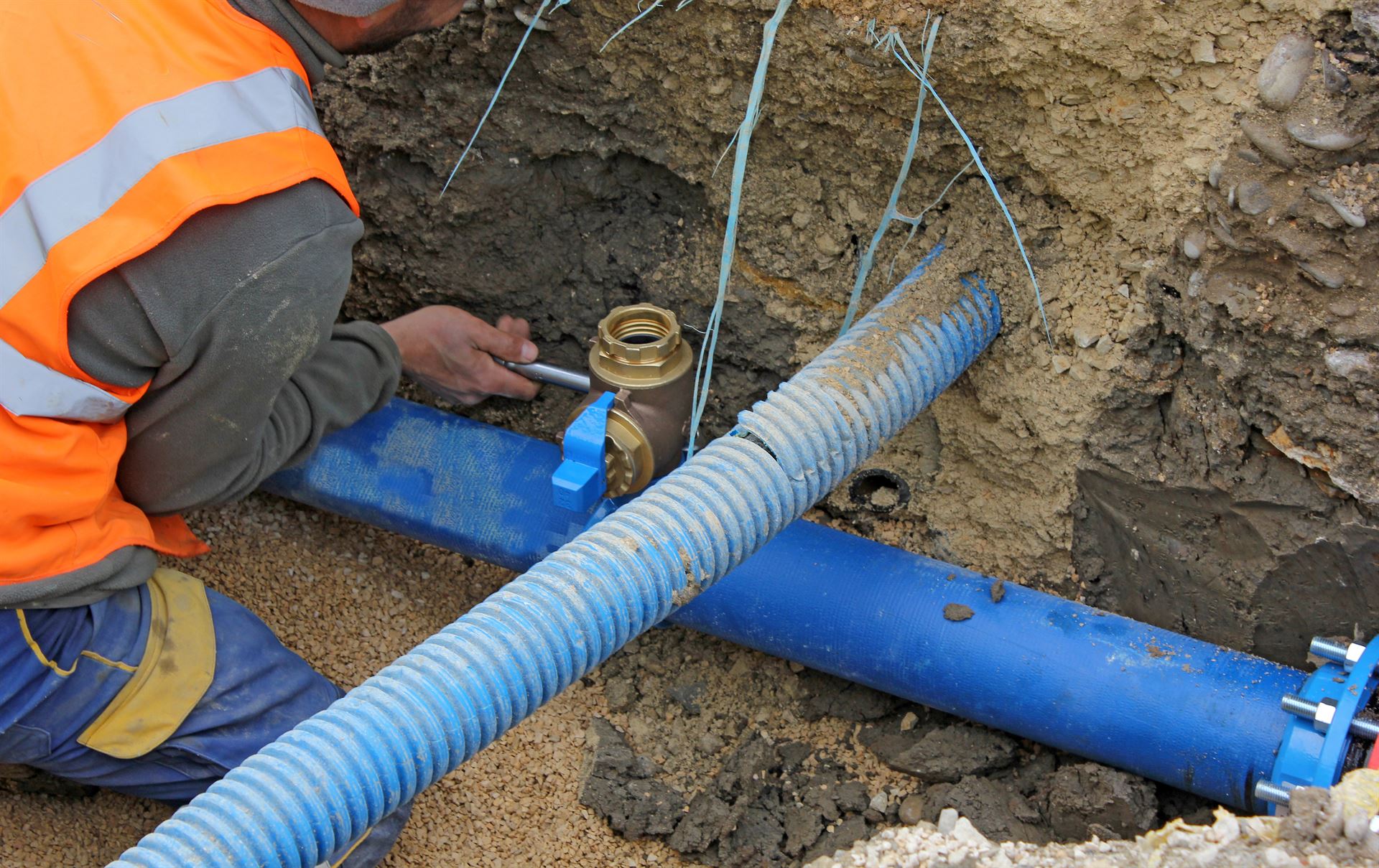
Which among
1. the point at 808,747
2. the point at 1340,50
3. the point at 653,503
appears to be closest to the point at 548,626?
the point at 653,503

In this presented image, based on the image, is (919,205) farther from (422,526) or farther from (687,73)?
(422,526)

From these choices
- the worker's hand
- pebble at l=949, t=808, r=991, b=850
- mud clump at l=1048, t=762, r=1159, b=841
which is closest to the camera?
pebble at l=949, t=808, r=991, b=850

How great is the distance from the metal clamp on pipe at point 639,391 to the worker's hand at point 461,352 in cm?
40

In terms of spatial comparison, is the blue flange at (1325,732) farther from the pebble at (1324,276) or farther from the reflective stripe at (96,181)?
the reflective stripe at (96,181)

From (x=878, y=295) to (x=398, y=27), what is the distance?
3.06ft

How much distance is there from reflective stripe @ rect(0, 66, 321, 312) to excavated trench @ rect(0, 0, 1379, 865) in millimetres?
710

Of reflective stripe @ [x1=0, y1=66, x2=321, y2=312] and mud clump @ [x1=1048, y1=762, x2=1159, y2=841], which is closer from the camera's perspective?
reflective stripe @ [x1=0, y1=66, x2=321, y2=312]

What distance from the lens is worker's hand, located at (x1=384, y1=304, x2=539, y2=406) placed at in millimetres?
2293

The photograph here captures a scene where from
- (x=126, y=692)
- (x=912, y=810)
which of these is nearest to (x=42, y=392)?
(x=126, y=692)

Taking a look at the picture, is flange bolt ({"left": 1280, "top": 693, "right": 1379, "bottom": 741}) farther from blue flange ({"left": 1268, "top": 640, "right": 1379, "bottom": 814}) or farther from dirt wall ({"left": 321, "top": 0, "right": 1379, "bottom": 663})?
dirt wall ({"left": 321, "top": 0, "right": 1379, "bottom": 663})

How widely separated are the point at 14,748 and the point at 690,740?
1.07 metres

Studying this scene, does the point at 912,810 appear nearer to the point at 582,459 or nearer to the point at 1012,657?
the point at 1012,657

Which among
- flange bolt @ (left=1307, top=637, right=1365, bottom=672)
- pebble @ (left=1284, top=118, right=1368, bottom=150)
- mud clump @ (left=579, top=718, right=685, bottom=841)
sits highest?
pebble @ (left=1284, top=118, right=1368, bottom=150)

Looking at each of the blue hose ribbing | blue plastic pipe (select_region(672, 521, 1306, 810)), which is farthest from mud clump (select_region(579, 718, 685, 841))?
the blue hose ribbing
